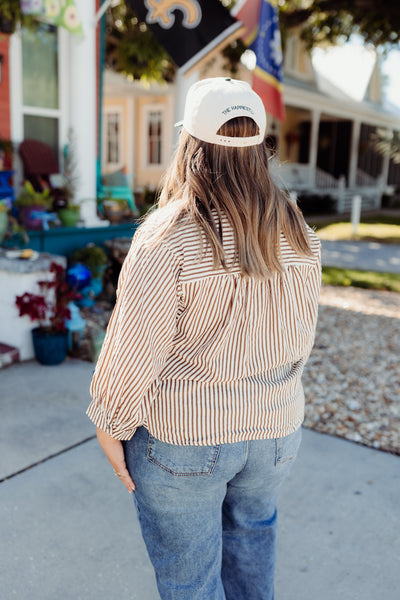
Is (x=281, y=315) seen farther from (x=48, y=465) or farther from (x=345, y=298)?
(x=345, y=298)

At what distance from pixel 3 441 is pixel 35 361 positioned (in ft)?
4.26

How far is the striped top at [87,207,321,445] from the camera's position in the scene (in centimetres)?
127

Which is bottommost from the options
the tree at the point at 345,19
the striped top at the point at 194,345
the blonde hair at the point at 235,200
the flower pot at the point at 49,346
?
the flower pot at the point at 49,346

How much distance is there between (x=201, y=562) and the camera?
1.44 meters

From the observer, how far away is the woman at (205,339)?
1278 millimetres

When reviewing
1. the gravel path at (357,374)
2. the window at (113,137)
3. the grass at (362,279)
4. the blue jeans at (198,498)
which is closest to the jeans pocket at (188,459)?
the blue jeans at (198,498)

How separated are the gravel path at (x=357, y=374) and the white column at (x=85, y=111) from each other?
9.69 ft

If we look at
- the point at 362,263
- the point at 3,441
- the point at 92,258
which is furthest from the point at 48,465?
the point at 362,263

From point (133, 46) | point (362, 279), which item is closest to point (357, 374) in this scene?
point (362, 279)

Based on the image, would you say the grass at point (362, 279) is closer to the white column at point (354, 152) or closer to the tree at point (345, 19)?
the tree at point (345, 19)

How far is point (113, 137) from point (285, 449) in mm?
14538

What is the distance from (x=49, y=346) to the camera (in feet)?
13.7

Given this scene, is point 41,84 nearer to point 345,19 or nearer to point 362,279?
point 362,279

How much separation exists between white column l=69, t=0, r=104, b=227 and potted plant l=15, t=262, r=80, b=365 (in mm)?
2068
